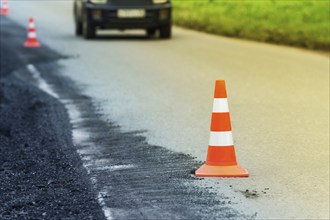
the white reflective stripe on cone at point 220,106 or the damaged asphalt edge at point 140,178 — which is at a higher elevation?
the white reflective stripe on cone at point 220,106

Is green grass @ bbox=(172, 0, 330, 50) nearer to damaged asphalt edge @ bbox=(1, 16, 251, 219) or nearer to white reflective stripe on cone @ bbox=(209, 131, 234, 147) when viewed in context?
damaged asphalt edge @ bbox=(1, 16, 251, 219)

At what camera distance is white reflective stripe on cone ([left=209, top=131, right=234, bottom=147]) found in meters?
7.41

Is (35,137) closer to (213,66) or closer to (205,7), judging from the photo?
(213,66)

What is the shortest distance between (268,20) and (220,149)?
16.5 meters

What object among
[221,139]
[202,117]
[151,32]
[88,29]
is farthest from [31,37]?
[221,139]

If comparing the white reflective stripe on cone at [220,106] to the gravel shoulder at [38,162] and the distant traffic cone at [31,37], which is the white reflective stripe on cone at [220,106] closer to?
the gravel shoulder at [38,162]

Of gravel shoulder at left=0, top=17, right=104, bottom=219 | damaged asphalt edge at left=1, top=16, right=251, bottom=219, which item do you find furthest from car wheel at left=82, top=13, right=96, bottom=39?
damaged asphalt edge at left=1, top=16, right=251, bottom=219

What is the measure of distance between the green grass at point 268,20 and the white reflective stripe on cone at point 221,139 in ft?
40.1

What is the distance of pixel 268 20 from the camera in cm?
2358

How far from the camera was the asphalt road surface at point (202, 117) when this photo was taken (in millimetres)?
6562

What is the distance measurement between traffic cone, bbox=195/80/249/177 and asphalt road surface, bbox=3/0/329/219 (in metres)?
0.11

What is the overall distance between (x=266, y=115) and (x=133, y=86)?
3.55 m

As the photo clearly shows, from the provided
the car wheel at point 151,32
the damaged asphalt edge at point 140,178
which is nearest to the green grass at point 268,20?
the car wheel at point 151,32

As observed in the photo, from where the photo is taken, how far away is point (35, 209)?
6.01 meters
